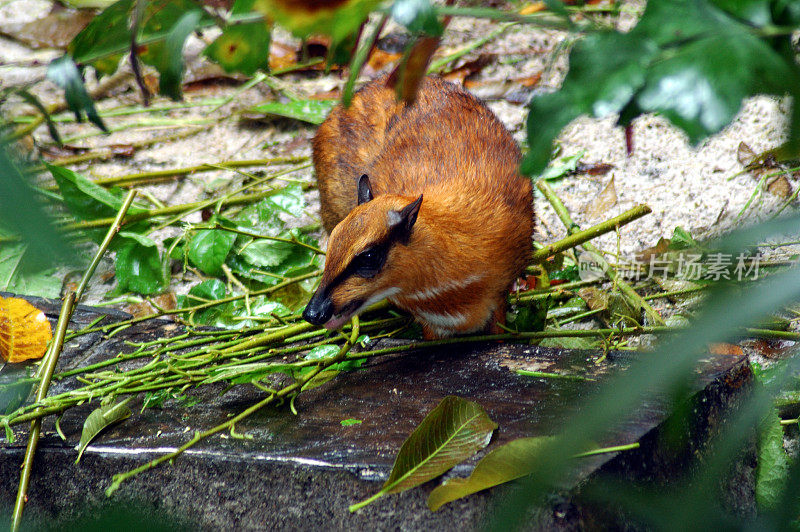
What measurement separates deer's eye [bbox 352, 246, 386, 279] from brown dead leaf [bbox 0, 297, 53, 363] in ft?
3.88

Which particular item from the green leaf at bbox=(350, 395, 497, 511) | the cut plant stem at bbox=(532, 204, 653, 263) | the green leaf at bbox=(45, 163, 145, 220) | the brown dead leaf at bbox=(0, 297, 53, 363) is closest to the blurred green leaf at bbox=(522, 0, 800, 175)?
the green leaf at bbox=(350, 395, 497, 511)

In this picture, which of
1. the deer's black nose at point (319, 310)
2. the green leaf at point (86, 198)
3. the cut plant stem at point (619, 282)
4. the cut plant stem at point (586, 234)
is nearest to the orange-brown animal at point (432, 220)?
the deer's black nose at point (319, 310)

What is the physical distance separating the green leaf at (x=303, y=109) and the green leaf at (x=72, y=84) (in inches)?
142

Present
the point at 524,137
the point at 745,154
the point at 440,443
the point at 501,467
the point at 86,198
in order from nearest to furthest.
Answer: the point at 501,467, the point at 440,443, the point at 86,198, the point at 745,154, the point at 524,137

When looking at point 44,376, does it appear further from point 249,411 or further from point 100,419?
point 249,411

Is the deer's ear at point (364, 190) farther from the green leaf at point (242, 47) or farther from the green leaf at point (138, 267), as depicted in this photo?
the green leaf at point (242, 47)

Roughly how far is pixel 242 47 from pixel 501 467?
1.02 m

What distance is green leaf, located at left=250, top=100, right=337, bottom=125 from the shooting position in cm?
444

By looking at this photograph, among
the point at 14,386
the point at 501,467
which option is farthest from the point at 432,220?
the point at 14,386

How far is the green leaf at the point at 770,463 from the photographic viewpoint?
1958 mm

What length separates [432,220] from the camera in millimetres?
2383

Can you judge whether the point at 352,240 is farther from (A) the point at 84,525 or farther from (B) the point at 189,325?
(A) the point at 84,525

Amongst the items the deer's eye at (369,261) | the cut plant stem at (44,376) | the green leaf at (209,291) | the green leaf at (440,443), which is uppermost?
the deer's eye at (369,261)

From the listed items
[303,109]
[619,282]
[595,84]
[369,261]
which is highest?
[595,84]
